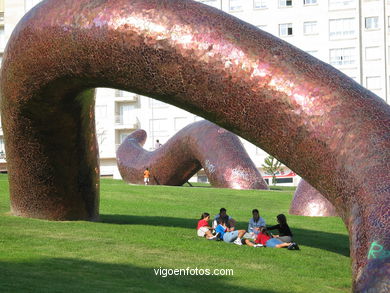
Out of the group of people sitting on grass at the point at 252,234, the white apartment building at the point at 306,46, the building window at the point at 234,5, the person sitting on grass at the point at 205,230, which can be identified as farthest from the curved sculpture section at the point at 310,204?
the building window at the point at 234,5

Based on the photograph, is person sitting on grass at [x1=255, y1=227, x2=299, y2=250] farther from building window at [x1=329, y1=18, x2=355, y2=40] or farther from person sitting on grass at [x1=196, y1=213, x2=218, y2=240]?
building window at [x1=329, y1=18, x2=355, y2=40]

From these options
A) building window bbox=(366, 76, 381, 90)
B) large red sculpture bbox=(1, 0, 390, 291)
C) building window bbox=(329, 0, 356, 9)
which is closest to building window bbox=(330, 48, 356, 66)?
building window bbox=(366, 76, 381, 90)

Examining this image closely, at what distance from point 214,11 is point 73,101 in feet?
11.3

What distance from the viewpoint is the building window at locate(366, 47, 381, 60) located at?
56.3 meters

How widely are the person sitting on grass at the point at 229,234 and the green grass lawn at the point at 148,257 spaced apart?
363 mm

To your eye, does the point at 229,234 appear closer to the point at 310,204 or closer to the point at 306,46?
the point at 310,204

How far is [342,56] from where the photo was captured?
187 ft

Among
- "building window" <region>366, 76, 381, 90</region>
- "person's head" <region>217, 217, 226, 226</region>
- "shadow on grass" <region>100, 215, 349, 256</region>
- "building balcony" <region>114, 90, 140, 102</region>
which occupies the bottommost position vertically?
"shadow on grass" <region>100, 215, 349, 256</region>

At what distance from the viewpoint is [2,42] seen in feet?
220

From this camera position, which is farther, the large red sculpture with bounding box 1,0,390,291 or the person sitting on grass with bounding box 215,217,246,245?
the person sitting on grass with bounding box 215,217,246,245

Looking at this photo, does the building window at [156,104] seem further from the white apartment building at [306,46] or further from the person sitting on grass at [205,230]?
the person sitting on grass at [205,230]

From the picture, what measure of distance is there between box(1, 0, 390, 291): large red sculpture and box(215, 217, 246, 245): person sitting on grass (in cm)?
307

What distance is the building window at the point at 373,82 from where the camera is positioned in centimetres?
5622

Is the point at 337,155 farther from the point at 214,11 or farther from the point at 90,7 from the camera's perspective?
the point at 90,7
